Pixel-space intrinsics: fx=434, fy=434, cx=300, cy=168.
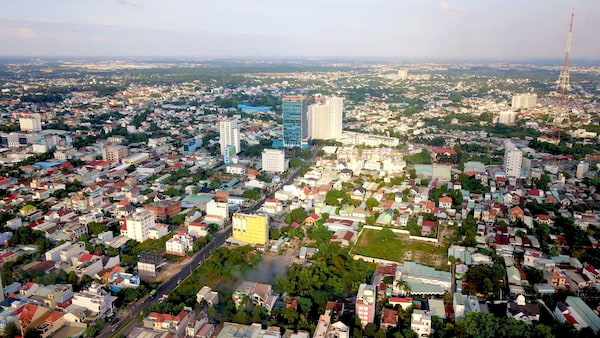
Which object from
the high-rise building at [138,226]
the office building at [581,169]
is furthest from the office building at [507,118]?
the high-rise building at [138,226]

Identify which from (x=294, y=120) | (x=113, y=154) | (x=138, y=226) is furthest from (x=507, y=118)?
(x=138, y=226)

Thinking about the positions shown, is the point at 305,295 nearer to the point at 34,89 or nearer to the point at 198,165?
the point at 198,165

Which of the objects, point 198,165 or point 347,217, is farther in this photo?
point 198,165

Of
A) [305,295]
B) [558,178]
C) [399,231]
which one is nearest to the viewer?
[305,295]

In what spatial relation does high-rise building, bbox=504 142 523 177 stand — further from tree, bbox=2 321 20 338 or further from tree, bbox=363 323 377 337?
tree, bbox=2 321 20 338

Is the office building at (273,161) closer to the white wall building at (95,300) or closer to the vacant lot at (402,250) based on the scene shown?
the vacant lot at (402,250)

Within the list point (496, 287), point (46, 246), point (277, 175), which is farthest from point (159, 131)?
point (496, 287)

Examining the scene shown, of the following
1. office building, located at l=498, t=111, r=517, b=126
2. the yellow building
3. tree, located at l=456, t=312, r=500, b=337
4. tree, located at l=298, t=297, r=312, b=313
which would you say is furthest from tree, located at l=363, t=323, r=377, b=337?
office building, located at l=498, t=111, r=517, b=126
